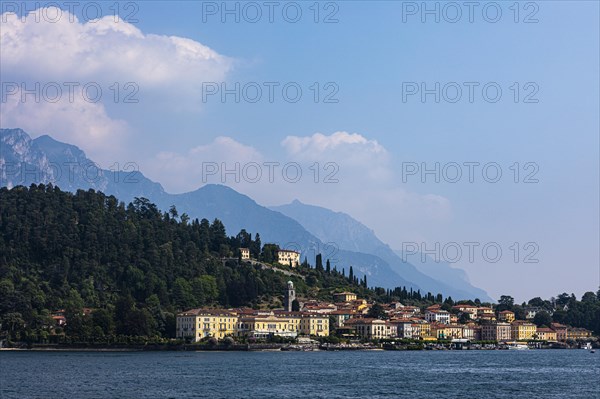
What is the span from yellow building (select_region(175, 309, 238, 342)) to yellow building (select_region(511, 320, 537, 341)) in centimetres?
6616

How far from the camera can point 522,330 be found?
18912 cm

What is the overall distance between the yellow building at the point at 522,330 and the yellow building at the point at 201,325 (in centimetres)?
6616

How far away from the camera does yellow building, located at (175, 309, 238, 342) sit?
463 feet

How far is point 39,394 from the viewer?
62.5 m

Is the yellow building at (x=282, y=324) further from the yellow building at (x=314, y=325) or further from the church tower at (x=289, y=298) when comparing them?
the church tower at (x=289, y=298)

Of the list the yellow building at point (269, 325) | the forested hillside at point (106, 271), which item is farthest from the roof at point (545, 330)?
the yellow building at point (269, 325)

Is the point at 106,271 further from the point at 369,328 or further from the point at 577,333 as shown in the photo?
the point at 577,333

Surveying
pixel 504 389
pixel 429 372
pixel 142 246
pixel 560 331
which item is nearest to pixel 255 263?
pixel 142 246

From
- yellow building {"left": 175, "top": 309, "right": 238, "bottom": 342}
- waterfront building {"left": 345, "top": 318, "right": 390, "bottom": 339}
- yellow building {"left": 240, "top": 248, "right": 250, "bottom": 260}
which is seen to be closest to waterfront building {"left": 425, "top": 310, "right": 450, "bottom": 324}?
waterfront building {"left": 345, "top": 318, "right": 390, "bottom": 339}

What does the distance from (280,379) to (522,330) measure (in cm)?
12063

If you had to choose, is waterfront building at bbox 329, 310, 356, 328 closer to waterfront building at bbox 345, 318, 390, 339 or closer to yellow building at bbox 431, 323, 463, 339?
waterfront building at bbox 345, 318, 390, 339

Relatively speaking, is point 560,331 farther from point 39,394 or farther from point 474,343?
point 39,394

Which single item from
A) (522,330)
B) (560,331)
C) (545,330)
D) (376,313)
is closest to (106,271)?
(376,313)

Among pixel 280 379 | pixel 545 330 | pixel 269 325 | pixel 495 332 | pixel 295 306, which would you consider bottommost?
pixel 280 379
